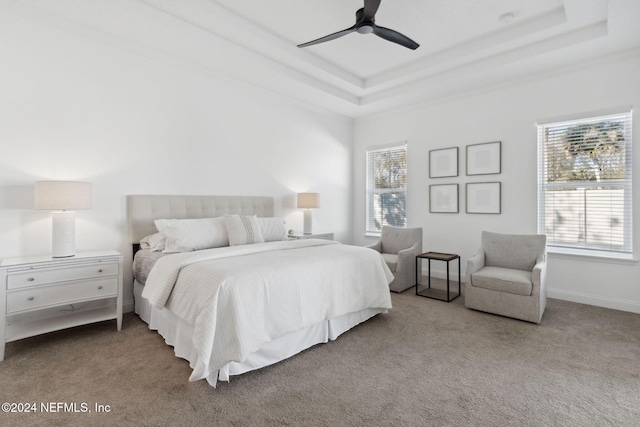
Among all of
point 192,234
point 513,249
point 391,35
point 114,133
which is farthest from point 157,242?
point 513,249

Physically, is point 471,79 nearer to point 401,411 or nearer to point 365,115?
point 365,115

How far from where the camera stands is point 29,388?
2.09 m

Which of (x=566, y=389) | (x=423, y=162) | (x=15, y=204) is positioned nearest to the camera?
(x=566, y=389)

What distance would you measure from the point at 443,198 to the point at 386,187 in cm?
108

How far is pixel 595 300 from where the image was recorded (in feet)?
12.3

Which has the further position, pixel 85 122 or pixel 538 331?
pixel 85 122

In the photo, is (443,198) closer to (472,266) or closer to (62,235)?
(472,266)

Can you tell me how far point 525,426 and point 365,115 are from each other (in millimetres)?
5065

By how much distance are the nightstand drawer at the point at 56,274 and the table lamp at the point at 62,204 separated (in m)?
0.18

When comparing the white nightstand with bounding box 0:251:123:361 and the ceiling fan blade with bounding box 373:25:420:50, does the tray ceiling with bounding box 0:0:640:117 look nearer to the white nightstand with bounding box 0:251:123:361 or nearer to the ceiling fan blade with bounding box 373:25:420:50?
the ceiling fan blade with bounding box 373:25:420:50

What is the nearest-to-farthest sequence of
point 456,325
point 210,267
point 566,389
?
1. point 566,389
2. point 210,267
3. point 456,325

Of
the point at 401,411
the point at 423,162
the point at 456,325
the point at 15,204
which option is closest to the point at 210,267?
the point at 401,411

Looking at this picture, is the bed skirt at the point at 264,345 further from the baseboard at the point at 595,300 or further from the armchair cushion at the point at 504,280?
the baseboard at the point at 595,300

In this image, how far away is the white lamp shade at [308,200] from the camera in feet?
16.3
